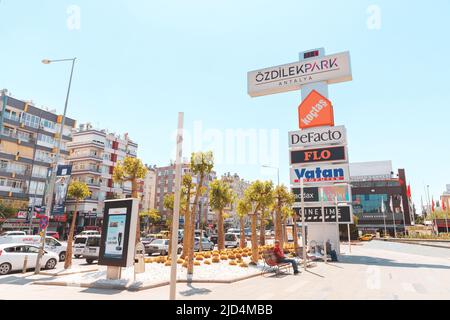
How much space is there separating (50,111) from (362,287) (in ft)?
185

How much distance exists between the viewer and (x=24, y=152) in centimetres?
4675

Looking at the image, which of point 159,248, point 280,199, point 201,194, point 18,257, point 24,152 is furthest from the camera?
point 24,152

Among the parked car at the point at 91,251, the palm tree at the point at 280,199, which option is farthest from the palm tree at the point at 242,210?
the parked car at the point at 91,251

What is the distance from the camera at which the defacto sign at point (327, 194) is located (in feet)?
80.6

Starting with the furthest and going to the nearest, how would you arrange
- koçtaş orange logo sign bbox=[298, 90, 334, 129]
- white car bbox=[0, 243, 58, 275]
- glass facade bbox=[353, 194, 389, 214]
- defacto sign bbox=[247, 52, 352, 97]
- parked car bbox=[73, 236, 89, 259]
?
1. glass facade bbox=[353, 194, 389, 214]
2. defacto sign bbox=[247, 52, 352, 97]
3. koçtaş orange logo sign bbox=[298, 90, 334, 129]
4. parked car bbox=[73, 236, 89, 259]
5. white car bbox=[0, 243, 58, 275]

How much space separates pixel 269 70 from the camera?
31.2 m

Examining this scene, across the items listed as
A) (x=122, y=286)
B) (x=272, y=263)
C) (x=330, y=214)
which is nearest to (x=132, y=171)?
(x=122, y=286)

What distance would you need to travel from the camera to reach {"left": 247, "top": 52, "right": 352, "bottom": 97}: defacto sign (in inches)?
1096

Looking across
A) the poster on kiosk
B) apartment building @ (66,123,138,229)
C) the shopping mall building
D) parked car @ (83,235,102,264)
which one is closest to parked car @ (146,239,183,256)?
parked car @ (83,235,102,264)

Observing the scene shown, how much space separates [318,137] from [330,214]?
21.3 ft

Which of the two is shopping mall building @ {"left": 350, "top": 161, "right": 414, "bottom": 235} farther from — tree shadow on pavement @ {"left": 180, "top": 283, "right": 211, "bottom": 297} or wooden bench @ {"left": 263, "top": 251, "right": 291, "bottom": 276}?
tree shadow on pavement @ {"left": 180, "top": 283, "right": 211, "bottom": 297}

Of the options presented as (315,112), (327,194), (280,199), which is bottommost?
(280,199)

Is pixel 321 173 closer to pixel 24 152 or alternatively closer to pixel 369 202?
pixel 24 152

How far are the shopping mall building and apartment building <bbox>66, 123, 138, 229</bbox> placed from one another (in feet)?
206
